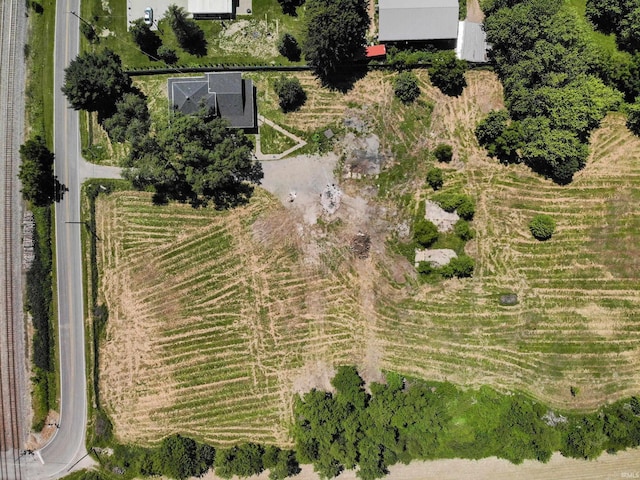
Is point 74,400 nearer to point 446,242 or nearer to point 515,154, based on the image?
point 446,242

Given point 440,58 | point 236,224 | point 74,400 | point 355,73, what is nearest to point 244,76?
point 355,73

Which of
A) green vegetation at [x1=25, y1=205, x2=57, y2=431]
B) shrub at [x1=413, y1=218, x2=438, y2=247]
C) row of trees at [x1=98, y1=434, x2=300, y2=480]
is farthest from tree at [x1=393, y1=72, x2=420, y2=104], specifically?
row of trees at [x1=98, y1=434, x2=300, y2=480]

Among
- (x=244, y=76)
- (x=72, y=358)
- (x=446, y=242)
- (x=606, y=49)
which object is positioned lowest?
(x=72, y=358)

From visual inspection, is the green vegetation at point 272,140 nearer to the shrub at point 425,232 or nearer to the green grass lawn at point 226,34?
the green grass lawn at point 226,34

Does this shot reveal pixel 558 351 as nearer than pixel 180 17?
No

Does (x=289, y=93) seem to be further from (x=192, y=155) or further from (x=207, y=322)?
(x=207, y=322)

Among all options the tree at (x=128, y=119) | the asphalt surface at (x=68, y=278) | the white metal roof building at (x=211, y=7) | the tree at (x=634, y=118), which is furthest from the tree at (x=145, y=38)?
the tree at (x=634, y=118)
